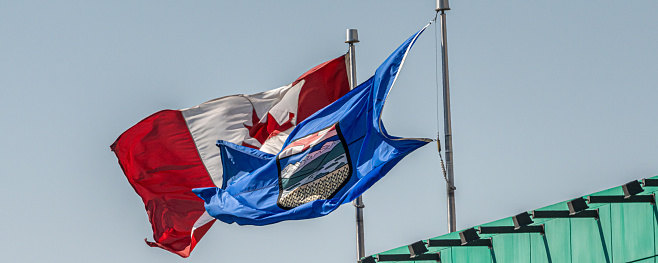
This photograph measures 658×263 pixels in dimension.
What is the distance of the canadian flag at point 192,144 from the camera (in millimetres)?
29344

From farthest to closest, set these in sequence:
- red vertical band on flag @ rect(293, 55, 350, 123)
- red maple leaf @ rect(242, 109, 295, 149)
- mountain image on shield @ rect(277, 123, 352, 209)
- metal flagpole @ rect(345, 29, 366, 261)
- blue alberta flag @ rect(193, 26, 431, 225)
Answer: red maple leaf @ rect(242, 109, 295, 149), red vertical band on flag @ rect(293, 55, 350, 123), metal flagpole @ rect(345, 29, 366, 261), mountain image on shield @ rect(277, 123, 352, 209), blue alberta flag @ rect(193, 26, 431, 225)

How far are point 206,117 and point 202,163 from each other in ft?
3.44

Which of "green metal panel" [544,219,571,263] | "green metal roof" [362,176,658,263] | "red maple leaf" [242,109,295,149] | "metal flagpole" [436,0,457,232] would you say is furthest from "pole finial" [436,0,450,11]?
"red maple leaf" [242,109,295,149]

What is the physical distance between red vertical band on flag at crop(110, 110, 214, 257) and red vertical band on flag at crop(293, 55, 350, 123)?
3030 millimetres

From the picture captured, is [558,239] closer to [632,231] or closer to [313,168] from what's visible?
[632,231]

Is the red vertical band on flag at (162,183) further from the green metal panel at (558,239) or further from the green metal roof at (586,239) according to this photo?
the green metal panel at (558,239)

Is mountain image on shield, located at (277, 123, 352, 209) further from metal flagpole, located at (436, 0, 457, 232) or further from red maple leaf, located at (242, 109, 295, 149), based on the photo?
red maple leaf, located at (242, 109, 295, 149)

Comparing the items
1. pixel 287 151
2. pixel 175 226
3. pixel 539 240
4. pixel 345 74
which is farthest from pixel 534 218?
pixel 175 226

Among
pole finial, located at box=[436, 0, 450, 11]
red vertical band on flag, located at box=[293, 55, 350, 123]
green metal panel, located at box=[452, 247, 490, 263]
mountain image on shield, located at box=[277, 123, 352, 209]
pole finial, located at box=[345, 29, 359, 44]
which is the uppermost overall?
pole finial, located at box=[436, 0, 450, 11]

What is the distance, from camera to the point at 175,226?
2950 cm

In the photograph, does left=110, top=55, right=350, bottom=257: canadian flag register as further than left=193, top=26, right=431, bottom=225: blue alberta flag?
Yes

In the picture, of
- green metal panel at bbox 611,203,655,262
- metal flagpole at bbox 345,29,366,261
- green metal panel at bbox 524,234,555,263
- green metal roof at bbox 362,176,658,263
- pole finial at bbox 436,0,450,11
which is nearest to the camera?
green metal panel at bbox 611,203,655,262

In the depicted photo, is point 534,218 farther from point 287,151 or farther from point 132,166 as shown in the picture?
point 132,166

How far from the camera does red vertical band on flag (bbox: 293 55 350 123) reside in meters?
28.6
